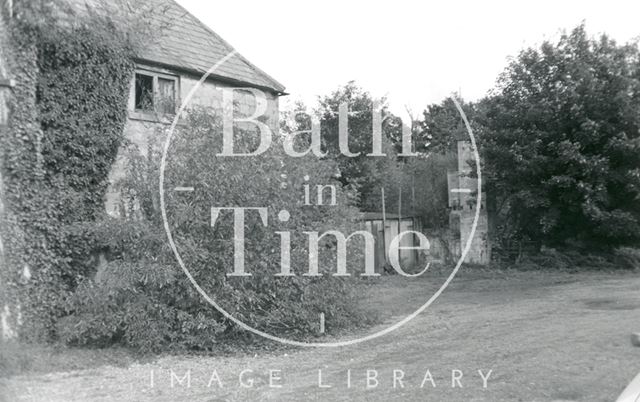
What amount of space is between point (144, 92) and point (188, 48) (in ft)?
7.09

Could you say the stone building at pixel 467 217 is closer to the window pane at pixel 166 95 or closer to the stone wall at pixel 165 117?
the stone wall at pixel 165 117

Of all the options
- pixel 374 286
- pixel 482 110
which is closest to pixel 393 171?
pixel 482 110

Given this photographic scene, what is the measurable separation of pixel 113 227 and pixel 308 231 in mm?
3040

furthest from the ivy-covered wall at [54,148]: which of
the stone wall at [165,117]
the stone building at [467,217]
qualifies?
the stone building at [467,217]

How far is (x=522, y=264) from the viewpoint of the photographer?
752 inches

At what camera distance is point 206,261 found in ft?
28.9

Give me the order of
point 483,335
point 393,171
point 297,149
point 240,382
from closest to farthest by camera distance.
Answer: point 240,382 → point 483,335 → point 297,149 → point 393,171

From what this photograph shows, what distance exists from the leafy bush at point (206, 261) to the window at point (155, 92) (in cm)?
301

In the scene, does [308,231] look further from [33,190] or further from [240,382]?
[33,190]

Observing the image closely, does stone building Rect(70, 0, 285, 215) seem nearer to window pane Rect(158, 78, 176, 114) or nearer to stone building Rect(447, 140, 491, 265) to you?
window pane Rect(158, 78, 176, 114)

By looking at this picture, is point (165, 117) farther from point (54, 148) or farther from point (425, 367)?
point (425, 367)

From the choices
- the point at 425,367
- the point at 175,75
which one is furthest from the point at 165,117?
the point at 425,367

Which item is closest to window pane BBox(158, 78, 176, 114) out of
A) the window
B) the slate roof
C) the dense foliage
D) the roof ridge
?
the window

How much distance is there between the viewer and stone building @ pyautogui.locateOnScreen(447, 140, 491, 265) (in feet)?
65.1
